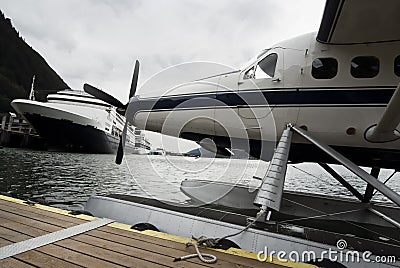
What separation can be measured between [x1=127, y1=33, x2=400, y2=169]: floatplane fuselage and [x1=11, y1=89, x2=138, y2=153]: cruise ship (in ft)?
70.7

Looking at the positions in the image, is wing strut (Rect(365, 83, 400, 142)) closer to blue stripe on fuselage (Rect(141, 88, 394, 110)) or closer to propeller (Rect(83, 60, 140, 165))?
blue stripe on fuselage (Rect(141, 88, 394, 110))

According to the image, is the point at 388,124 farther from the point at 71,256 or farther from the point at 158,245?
the point at 71,256

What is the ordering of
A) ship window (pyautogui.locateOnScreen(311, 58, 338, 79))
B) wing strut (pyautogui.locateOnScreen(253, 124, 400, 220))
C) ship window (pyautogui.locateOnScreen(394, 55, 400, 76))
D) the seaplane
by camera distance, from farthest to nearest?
ship window (pyautogui.locateOnScreen(311, 58, 338, 79))
ship window (pyautogui.locateOnScreen(394, 55, 400, 76))
the seaplane
wing strut (pyautogui.locateOnScreen(253, 124, 400, 220))

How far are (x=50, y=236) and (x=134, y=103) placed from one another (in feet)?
13.7

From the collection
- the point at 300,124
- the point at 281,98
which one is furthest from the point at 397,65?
the point at 281,98

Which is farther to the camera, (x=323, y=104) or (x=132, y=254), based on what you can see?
(x=323, y=104)

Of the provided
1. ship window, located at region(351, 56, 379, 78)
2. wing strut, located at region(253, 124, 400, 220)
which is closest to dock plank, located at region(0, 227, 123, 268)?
wing strut, located at region(253, 124, 400, 220)

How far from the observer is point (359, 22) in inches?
151

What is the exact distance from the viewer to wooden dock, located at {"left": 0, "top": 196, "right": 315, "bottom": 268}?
2.04 m

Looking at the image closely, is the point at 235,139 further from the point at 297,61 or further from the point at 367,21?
the point at 367,21

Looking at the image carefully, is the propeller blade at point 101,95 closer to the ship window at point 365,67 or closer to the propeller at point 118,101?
the propeller at point 118,101

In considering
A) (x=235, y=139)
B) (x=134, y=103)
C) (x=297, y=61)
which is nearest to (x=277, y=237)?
(x=235, y=139)

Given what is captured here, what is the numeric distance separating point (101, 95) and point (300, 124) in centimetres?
415

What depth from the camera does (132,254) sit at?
2.21 m
